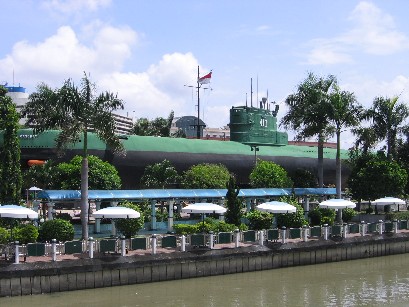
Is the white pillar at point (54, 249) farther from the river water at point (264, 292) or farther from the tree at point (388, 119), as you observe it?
the tree at point (388, 119)

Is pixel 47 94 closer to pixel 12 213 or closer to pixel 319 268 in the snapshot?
pixel 12 213

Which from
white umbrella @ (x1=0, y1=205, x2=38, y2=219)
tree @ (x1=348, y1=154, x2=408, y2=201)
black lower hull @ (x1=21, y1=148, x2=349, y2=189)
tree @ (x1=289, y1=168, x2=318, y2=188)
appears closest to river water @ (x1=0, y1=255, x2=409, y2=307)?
white umbrella @ (x1=0, y1=205, x2=38, y2=219)

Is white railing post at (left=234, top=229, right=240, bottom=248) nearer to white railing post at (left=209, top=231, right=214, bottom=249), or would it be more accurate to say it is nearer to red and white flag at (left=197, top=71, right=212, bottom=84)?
white railing post at (left=209, top=231, right=214, bottom=249)

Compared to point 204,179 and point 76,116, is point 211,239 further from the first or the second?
point 204,179

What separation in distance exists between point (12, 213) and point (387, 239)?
83.1ft


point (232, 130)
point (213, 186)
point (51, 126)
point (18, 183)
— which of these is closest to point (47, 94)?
point (51, 126)

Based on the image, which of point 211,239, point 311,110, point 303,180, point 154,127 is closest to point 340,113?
point 311,110

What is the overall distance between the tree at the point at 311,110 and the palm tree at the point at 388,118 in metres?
5.24

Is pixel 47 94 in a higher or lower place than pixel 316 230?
higher

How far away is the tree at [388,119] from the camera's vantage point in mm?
55719

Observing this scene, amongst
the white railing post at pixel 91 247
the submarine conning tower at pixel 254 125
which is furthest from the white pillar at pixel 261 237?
the submarine conning tower at pixel 254 125

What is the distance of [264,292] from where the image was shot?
30.1 metres

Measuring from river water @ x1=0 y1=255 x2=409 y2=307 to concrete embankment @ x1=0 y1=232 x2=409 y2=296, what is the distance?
1.40 ft

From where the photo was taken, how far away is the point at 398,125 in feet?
188
